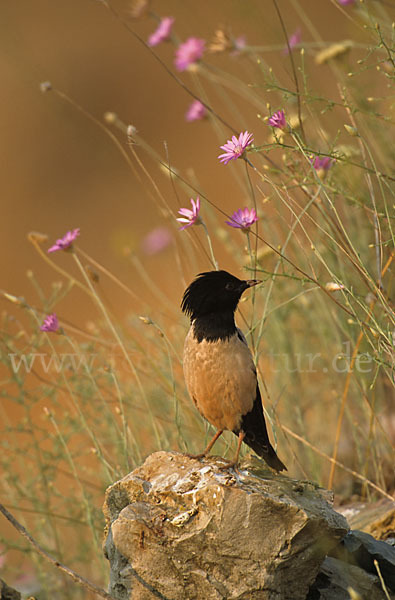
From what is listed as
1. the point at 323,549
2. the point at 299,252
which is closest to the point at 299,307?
the point at 299,252

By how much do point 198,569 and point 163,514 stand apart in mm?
182

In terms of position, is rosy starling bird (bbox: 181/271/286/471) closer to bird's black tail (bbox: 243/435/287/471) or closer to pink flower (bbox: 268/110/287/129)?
bird's black tail (bbox: 243/435/287/471)

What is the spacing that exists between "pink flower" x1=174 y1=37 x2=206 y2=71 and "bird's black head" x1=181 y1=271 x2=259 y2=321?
1.18m

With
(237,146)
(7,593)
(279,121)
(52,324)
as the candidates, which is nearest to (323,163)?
(279,121)

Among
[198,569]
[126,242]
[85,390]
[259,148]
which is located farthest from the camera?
[85,390]

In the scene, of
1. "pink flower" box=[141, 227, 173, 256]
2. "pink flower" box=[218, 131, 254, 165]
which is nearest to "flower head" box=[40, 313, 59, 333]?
"pink flower" box=[218, 131, 254, 165]

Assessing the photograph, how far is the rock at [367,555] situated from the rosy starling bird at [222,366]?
0.35 m

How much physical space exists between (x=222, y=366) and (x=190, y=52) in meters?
1.55

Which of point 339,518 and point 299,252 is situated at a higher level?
point 299,252

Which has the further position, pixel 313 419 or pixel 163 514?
pixel 313 419

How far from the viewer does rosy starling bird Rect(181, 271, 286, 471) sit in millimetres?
2320

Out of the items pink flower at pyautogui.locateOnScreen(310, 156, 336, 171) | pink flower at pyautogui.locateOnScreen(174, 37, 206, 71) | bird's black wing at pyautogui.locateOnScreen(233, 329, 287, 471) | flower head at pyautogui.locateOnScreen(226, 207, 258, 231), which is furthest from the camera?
pink flower at pyautogui.locateOnScreen(174, 37, 206, 71)

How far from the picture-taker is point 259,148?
7.63ft

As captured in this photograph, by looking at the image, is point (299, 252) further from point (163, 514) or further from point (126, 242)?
point (163, 514)
